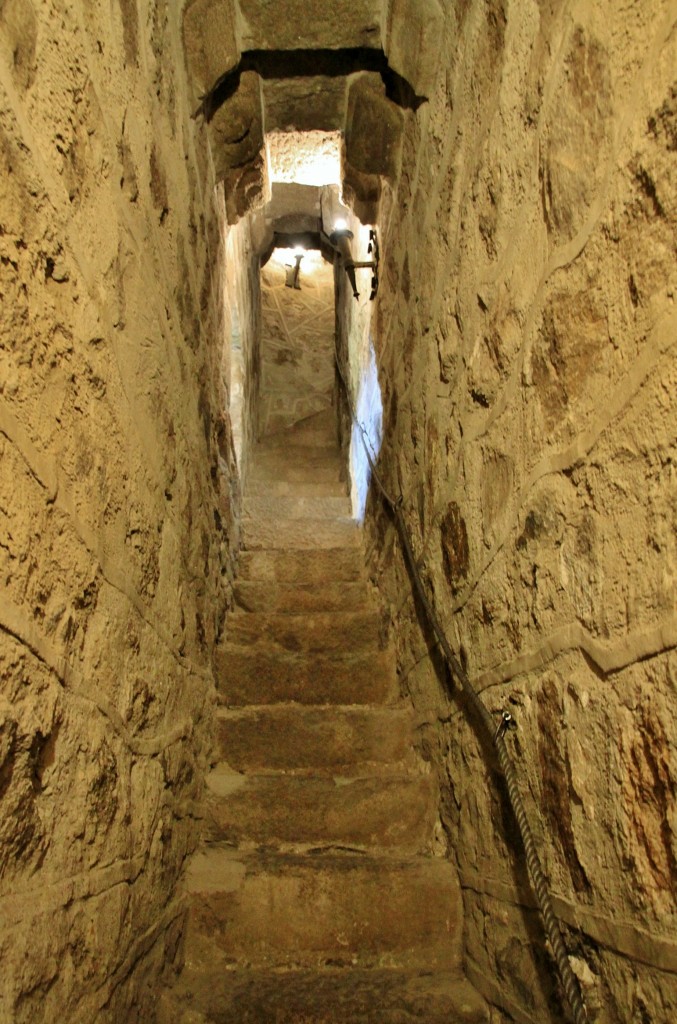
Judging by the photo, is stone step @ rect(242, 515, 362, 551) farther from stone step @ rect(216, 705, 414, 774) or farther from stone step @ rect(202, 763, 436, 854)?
stone step @ rect(202, 763, 436, 854)

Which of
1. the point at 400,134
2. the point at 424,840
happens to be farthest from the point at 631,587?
the point at 400,134

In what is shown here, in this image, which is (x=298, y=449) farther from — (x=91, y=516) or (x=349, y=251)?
(x=91, y=516)

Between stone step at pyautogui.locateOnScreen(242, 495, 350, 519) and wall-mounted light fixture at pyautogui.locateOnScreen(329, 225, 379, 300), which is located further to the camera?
stone step at pyautogui.locateOnScreen(242, 495, 350, 519)

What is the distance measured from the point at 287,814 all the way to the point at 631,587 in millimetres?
1172

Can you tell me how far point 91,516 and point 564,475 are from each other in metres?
0.61

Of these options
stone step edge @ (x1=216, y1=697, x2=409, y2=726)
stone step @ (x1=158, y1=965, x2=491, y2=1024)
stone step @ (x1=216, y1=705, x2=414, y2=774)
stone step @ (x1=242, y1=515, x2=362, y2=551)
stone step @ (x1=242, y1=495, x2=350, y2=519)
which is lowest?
stone step @ (x1=158, y1=965, x2=491, y2=1024)

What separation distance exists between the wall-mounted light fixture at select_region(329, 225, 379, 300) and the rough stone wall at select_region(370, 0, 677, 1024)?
95 cm

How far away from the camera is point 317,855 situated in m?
1.47

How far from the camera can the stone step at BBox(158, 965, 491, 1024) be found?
1.11 meters

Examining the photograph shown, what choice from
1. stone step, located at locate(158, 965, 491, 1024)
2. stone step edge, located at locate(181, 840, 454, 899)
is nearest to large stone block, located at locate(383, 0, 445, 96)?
stone step edge, located at locate(181, 840, 454, 899)

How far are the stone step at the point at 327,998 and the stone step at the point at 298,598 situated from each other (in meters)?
1.23

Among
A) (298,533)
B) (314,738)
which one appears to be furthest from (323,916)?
(298,533)

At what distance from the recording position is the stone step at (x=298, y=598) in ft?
7.82

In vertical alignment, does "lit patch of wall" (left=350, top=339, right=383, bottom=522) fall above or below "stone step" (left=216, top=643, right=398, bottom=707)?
above
